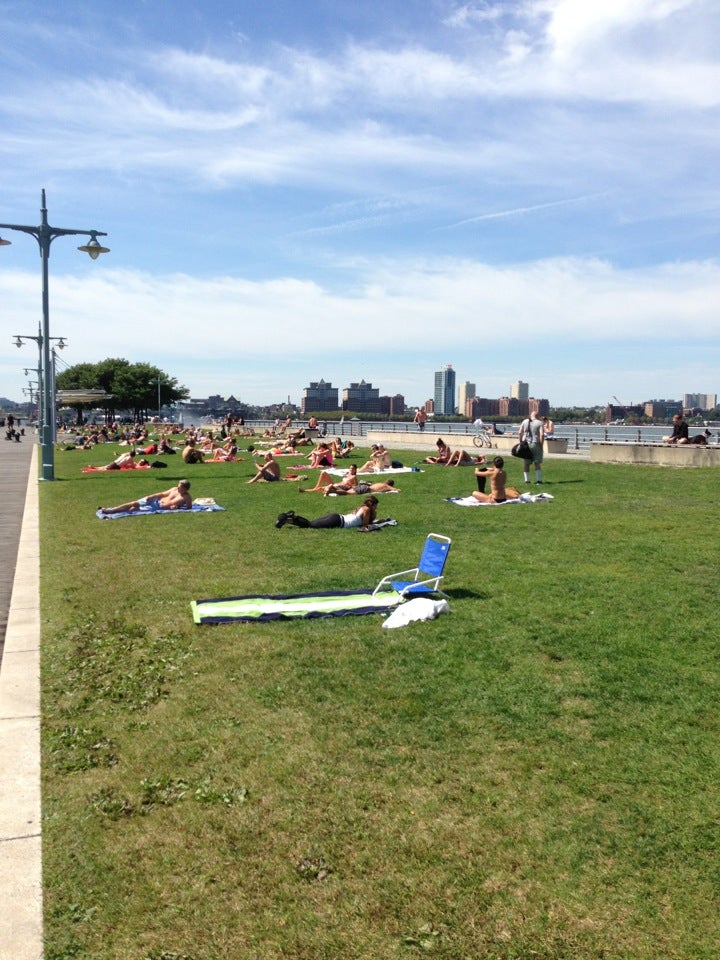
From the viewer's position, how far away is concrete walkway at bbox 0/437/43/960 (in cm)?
322

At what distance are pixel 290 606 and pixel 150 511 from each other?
8751mm

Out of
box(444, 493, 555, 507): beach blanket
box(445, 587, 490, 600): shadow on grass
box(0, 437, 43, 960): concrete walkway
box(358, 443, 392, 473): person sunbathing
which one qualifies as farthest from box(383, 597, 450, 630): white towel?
box(358, 443, 392, 473): person sunbathing

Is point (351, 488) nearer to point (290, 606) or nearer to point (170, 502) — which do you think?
point (170, 502)

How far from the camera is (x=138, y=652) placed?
261 inches

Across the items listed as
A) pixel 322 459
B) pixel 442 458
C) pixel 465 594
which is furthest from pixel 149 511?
pixel 442 458

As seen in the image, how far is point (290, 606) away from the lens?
7.81 meters

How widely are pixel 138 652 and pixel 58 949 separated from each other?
365 cm

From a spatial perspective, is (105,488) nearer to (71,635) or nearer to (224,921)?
(71,635)

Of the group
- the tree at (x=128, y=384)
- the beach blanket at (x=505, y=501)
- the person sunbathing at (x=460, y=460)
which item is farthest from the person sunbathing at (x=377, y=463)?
the tree at (x=128, y=384)

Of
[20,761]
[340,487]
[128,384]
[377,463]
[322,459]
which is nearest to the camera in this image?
[20,761]

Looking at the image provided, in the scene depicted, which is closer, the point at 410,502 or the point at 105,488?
the point at 410,502

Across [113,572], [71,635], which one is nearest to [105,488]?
[113,572]

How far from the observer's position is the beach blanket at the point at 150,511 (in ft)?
48.9

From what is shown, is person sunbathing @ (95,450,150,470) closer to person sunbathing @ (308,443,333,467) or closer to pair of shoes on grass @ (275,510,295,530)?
person sunbathing @ (308,443,333,467)
